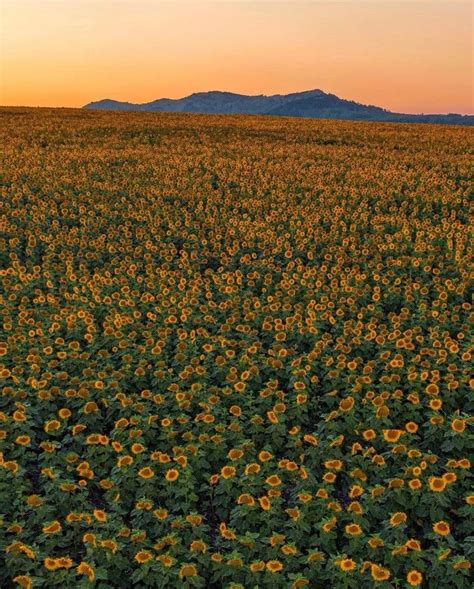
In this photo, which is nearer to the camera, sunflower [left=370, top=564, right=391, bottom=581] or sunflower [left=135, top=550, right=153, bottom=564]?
sunflower [left=370, top=564, right=391, bottom=581]

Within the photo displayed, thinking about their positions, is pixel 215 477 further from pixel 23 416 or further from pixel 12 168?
pixel 12 168

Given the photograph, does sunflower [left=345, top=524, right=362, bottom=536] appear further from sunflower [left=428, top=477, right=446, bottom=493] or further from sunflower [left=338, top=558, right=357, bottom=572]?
sunflower [left=428, top=477, right=446, bottom=493]

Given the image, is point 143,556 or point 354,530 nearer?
point 143,556

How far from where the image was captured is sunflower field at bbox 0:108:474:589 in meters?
4.89

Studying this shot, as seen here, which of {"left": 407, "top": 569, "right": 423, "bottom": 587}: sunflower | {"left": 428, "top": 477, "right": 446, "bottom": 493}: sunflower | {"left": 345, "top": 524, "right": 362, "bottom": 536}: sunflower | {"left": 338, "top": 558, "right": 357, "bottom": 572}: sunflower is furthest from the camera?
{"left": 428, "top": 477, "right": 446, "bottom": 493}: sunflower

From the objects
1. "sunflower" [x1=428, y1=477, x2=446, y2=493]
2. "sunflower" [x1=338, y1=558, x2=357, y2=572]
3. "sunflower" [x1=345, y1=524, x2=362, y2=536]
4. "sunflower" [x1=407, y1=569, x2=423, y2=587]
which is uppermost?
"sunflower" [x1=428, y1=477, x2=446, y2=493]

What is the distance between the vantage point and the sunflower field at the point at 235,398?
4.89 meters

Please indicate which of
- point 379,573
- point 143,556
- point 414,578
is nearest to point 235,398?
point 143,556

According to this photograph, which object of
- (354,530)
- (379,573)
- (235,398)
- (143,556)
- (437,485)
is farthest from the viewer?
(235,398)

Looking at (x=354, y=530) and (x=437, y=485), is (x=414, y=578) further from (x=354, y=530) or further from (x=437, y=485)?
(x=437, y=485)

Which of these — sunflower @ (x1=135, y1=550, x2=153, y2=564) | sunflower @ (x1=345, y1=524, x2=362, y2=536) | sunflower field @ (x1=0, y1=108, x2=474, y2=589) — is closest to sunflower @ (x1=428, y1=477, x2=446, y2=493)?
sunflower field @ (x1=0, y1=108, x2=474, y2=589)

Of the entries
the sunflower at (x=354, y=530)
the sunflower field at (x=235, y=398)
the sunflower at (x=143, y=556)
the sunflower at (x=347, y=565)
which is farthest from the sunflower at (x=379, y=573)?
the sunflower at (x=143, y=556)

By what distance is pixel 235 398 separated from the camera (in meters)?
7.01

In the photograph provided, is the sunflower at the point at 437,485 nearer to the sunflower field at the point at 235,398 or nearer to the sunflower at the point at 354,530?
the sunflower field at the point at 235,398
